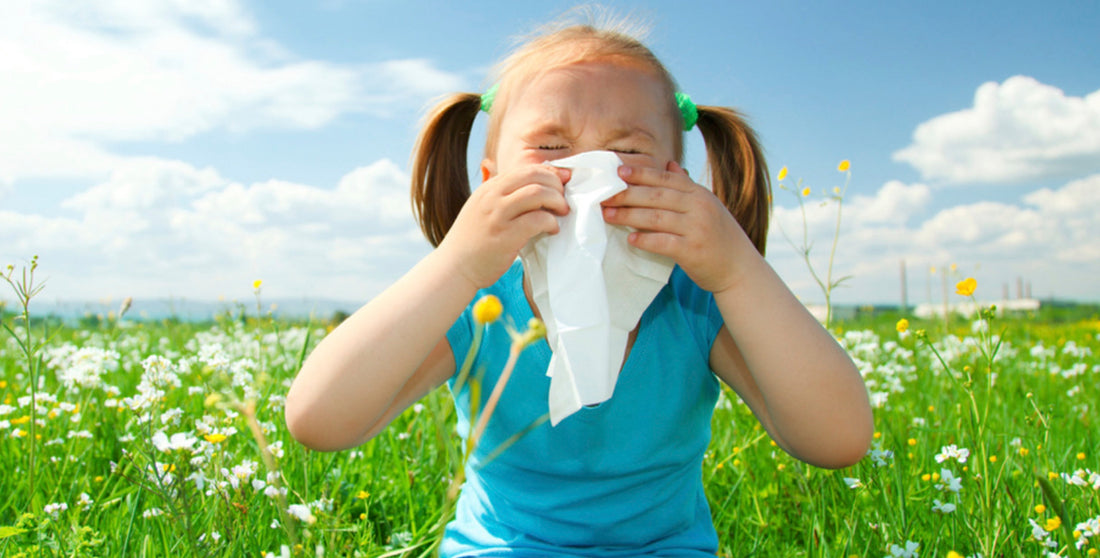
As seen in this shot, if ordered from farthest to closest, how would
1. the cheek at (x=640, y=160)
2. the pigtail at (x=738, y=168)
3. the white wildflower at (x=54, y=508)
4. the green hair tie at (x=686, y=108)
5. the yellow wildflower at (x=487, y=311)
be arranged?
A: the pigtail at (x=738, y=168) < the green hair tie at (x=686, y=108) < the white wildflower at (x=54, y=508) < the cheek at (x=640, y=160) < the yellow wildflower at (x=487, y=311)

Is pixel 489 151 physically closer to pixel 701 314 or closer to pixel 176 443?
pixel 701 314

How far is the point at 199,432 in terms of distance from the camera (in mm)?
1982

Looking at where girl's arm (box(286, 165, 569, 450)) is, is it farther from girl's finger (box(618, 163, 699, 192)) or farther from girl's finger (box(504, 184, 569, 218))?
girl's finger (box(618, 163, 699, 192))

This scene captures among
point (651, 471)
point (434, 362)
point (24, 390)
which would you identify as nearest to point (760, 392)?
point (651, 471)

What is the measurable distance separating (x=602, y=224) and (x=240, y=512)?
1017mm

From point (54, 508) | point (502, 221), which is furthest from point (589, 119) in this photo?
point (54, 508)

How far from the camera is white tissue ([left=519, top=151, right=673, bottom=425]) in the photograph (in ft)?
4.98

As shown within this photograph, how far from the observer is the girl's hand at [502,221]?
4.81ft

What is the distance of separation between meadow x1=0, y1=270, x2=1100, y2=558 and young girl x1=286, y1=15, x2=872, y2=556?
0.20 m

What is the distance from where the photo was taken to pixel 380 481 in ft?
8.16

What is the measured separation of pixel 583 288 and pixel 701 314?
47cm

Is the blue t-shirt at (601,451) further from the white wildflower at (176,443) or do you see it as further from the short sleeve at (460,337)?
the white wildflower at (176,443)

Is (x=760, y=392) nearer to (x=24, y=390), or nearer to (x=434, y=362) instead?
(x=434, y=362)

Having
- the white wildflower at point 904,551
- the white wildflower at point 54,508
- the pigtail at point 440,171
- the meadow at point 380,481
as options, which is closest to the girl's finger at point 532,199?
the meadow at point 380,481
